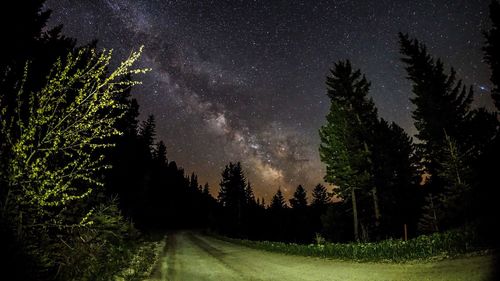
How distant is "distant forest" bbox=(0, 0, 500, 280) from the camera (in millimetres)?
4617

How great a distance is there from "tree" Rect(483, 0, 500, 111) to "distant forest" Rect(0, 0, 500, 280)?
0.08 meters

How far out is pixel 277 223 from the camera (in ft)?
315

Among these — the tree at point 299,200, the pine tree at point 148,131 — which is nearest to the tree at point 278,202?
the tree at point 299,200

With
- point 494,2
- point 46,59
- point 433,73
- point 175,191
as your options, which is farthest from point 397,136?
point 175,191

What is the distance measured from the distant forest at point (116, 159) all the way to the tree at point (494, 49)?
8 centimetres

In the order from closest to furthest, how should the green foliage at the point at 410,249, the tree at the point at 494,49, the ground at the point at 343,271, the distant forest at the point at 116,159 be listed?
the distant forest at the point at 116,159 < the ground at the point at 343,271 < the green foliage at the point at 410,249 < the tree at the point at 494,49

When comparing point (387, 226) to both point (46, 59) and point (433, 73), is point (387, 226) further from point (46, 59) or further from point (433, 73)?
point (46, 59)

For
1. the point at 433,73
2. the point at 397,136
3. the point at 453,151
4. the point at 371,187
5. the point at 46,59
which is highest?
the point at 433,73

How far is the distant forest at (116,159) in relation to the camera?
4.62m

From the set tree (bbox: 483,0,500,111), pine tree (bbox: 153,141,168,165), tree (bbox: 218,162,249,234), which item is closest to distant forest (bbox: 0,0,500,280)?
tree (bbox: 483,0,500,111)

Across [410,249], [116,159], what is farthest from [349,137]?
[116,159]

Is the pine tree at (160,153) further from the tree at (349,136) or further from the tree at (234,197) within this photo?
the tree at (349,136)

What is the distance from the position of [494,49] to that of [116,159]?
38.8m

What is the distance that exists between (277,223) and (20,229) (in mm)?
95052
